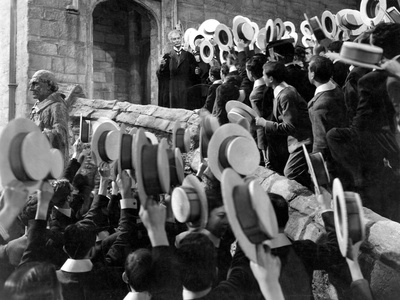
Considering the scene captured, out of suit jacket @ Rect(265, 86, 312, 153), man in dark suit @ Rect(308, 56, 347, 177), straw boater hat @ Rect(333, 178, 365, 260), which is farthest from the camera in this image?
suit jacket @ Rect(265, 86, 312, 153)

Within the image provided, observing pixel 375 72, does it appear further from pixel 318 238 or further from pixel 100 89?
pixel 100 89

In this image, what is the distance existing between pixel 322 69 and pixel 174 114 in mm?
2008

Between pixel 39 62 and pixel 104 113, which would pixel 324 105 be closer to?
pixel 104 113

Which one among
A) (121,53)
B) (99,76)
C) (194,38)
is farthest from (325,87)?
(121,53)

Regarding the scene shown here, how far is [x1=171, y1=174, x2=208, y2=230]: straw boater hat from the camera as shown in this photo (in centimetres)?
186

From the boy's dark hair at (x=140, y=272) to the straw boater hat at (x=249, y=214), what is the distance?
0.44 metres

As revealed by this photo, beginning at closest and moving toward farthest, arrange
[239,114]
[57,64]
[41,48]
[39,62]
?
1. [239,114]
2. [39,62]
3. [41,48]
4. [57,64]

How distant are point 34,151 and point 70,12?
6386 mm

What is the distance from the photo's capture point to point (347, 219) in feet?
5.56

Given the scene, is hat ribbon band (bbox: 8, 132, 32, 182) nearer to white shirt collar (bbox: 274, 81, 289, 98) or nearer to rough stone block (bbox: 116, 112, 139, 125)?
white shirt collar (bbox: 274, 81, 289, 98)

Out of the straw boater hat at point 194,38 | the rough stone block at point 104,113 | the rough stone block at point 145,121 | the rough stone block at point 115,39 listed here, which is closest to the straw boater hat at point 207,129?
the rough stone block at point 145,121

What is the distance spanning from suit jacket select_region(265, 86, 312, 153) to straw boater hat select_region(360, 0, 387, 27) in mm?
579

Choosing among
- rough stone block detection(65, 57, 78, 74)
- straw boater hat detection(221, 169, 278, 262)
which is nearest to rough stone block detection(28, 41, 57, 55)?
rough stone block detection(65, 57, 78, 74)

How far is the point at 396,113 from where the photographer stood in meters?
Result: 2.07
